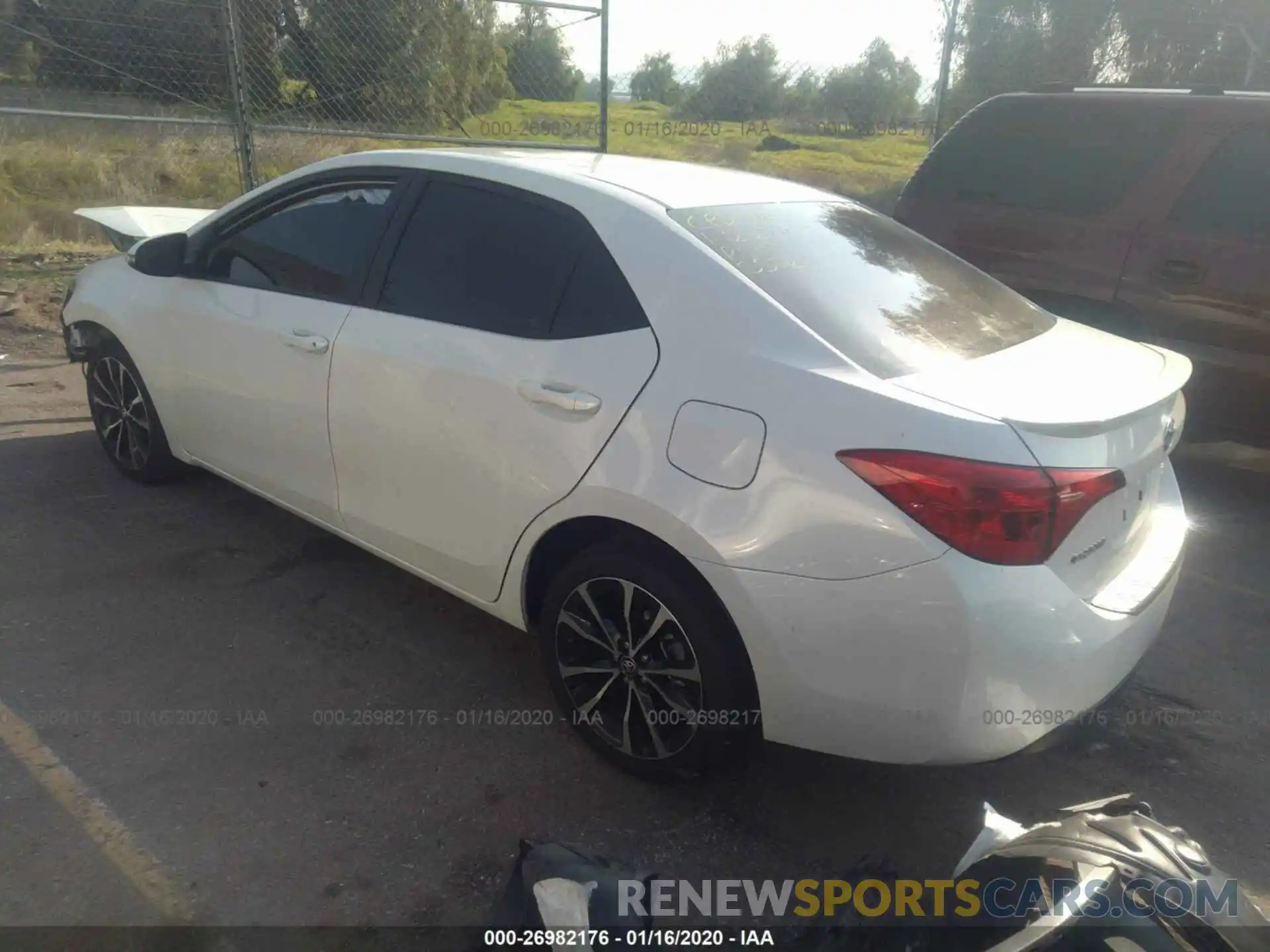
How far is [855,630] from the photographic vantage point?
224cm

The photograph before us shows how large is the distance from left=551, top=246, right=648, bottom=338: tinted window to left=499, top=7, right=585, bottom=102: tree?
21.7 ft

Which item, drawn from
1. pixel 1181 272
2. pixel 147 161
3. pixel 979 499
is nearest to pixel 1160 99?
pixel 1181 272

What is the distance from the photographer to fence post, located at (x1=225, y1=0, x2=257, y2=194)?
7.30m

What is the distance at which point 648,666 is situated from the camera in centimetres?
264

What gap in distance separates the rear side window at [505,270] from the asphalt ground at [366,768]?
4.01 feet

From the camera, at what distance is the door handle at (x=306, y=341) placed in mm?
3334

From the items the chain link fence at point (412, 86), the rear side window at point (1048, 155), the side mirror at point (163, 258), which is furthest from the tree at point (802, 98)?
the side mirror at point (163, 258)

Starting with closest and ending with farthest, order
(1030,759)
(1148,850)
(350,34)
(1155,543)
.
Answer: (1148,850) → (1155,543) → (1030,759) → (350,34)

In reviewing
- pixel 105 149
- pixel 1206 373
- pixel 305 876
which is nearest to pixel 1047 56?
pixel 1206 373

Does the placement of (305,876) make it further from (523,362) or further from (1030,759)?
(1030,759)

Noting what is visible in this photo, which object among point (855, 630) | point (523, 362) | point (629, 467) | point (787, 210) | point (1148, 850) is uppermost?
point (787, 210)

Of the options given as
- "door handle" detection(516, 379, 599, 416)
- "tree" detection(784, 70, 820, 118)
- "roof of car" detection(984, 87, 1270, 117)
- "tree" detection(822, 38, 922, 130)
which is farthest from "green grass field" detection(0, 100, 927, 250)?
"door handle" detection(516, 379, 599, 416)

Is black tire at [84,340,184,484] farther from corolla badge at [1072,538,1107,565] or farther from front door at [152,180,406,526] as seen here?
corolla badge at [1072,538,1107,565]

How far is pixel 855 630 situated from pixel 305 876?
1.47m
